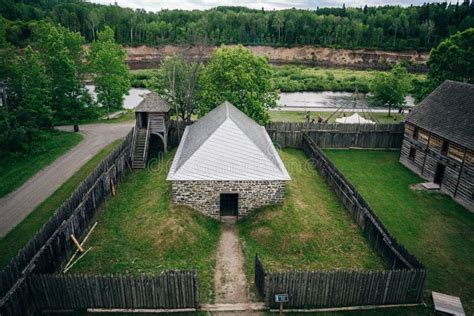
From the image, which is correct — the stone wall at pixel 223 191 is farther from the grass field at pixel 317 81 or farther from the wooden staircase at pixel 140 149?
the grass field at pixel 317 81

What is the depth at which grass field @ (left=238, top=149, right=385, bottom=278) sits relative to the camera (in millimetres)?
15867

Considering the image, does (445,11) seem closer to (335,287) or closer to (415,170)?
(415,170)

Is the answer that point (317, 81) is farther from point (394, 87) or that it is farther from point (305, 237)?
point (305, 237)

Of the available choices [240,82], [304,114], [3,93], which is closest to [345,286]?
[240,82]

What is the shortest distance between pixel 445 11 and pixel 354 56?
4319 centimetres

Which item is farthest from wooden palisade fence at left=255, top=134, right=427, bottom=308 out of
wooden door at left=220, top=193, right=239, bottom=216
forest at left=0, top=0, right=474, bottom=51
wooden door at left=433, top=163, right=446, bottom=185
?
forest at left=0, top=0, right=474, bottom=51

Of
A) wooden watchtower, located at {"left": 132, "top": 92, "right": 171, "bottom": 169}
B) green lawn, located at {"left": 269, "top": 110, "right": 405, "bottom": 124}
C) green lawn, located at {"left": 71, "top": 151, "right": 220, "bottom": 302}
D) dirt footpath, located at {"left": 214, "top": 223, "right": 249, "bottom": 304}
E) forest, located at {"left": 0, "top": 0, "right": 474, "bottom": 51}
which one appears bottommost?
dirt footpath, located at {"left": 214, "top": 223, "right": 249, "bottom": 304}

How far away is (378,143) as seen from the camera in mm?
32344

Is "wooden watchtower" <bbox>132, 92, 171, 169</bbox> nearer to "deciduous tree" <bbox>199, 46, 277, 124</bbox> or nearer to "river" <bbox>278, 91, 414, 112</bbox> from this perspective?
"deciduous tree" <bbox>199, 46, 277, 124</bbox>

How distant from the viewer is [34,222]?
18438 millimetres

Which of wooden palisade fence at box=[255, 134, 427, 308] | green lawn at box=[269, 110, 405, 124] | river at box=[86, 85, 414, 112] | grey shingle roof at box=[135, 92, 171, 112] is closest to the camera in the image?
wooden palisade fence at box=[255, 134, 427, 308]

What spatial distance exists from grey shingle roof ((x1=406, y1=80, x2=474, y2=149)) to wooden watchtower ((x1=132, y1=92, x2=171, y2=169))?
19.7 m

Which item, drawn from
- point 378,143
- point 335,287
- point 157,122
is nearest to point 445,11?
point 378,143

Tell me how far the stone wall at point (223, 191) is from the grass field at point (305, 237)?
1.75 feet
